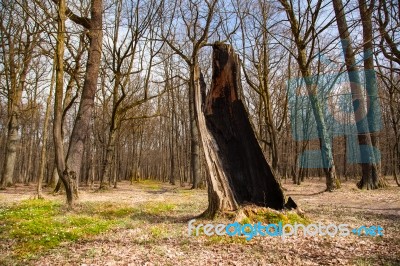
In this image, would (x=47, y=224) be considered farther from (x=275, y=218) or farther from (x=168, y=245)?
(x=275, y=218)

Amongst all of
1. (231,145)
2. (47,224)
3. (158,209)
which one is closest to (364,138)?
(231,145)

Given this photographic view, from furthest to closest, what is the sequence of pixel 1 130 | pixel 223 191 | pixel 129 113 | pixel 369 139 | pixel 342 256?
pixel 1 130 → pixel 129 113 → pixel 369 139 → pixel 223 191 → pixel 342 256

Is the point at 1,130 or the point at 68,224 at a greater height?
the point at 1,130

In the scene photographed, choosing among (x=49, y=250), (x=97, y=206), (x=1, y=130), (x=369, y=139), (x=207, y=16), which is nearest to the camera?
(x=49, y=250)

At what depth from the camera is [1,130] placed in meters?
36.1

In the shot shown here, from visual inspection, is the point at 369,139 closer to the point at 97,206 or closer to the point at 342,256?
the point at 342,256

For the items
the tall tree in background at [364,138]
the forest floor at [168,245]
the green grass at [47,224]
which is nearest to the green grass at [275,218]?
the forest floor at [168,245]

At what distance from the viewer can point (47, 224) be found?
6.52m

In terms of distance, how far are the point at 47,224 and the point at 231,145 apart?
5058mm

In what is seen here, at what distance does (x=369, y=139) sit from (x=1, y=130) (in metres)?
40.6

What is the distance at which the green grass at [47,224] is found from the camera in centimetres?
532

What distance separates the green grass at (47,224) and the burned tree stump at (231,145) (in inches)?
113

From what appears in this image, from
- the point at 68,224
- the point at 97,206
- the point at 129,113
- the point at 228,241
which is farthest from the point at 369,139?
the point at 129,113

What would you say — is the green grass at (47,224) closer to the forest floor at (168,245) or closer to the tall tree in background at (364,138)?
the forest floor at (168,245)
